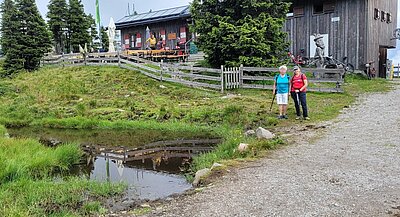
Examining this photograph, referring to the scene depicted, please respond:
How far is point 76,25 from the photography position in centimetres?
3997

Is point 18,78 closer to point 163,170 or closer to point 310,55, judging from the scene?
point 310,55

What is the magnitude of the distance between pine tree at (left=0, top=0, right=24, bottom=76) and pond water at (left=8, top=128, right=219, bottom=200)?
17.4m

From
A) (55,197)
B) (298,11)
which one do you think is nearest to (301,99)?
(55,197)

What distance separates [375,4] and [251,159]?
2191 cm

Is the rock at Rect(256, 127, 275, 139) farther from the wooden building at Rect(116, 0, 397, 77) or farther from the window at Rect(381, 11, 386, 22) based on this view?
the window at Rect(381, 11, 386, 22)

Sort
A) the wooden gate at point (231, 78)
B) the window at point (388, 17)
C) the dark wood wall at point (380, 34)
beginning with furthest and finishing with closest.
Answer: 1. the window at point (388, 17)
2. the dark wood wall at point (380, 34)
3. the wooden gate at point (231, 78)

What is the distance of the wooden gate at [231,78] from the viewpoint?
18247 mm

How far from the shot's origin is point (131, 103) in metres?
17.0

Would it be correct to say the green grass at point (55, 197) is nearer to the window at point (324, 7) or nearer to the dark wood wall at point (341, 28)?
the dark wood wall at point (341, 28)

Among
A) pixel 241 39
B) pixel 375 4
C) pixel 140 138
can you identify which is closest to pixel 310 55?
pixel 375 4

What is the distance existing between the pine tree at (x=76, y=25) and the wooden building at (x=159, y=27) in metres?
3.64

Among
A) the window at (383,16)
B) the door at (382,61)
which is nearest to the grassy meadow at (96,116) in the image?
the door at (382,61)

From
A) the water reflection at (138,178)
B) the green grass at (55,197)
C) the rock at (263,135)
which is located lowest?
the water reflection at (138,178)

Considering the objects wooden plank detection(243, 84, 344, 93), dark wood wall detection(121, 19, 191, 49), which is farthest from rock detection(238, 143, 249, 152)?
dark wood wall detection(121, 19, 191, 49)
